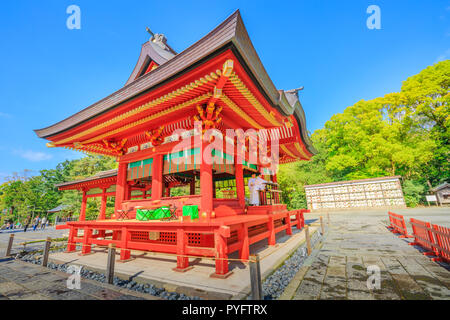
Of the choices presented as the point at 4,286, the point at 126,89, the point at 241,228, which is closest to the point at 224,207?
the point at 241,228

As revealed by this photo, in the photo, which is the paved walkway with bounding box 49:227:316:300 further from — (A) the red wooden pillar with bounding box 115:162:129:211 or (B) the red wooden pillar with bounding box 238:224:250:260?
(A) the red wooden pillar with bounding box 115:162:129:211

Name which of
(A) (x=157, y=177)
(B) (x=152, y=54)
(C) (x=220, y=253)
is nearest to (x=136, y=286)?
(C) (x=220, y=253)

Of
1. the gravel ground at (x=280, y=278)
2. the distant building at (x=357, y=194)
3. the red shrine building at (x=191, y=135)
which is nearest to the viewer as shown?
the gravel ground at (x=280, y=278)

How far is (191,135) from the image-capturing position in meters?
6.19

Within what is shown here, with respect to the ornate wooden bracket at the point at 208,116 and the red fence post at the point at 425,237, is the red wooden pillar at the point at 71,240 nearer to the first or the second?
the ornate wooden bracket at the point at 208,116

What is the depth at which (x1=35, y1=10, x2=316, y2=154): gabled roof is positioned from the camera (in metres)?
3.38

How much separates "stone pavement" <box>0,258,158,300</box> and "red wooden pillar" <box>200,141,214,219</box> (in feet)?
8.52

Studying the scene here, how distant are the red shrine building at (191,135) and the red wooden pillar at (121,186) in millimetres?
44

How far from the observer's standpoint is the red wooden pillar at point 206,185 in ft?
17.6

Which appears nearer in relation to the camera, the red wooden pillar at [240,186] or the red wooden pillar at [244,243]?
the red wooden pillar at [244,243]

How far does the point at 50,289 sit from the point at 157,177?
3834mm

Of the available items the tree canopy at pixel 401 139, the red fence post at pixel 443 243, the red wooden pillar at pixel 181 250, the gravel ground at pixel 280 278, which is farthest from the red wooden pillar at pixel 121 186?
the tree canopy at pixel 401 139

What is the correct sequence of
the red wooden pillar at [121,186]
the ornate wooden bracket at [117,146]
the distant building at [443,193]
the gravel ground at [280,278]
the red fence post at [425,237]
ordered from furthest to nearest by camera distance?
the distant building at [443,193]
the ornate wooden bracket at [117,146]
the red wooden pillar at [121,186]
the red fence post at [425,237]
the gravel ground at [280,278]
